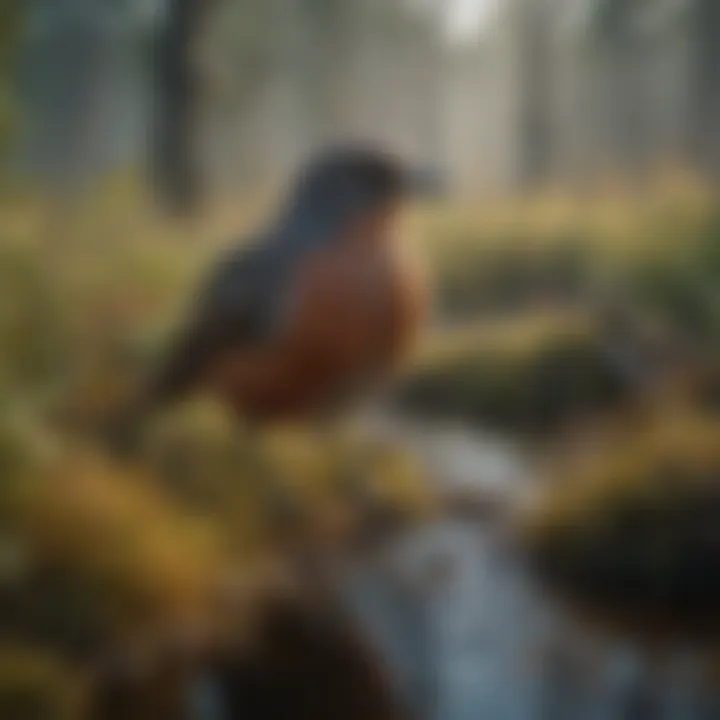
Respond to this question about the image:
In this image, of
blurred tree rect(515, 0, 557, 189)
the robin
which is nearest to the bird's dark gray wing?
the robin

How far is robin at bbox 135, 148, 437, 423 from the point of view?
1415 mm

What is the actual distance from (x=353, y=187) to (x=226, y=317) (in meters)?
0.16

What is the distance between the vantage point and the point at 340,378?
55.9 inches

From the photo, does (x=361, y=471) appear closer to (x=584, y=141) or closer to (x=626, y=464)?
(x=626, y=464)

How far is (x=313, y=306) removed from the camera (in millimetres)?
1417

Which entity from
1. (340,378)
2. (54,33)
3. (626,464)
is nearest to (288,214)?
(340,378)

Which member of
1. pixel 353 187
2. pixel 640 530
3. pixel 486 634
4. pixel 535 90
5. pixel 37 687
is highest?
pixel 535 90

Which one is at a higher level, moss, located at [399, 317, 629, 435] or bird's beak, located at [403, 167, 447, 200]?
bird's beak, located at [403, 167, 447, 200]

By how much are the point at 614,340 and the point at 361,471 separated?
25 centimetres

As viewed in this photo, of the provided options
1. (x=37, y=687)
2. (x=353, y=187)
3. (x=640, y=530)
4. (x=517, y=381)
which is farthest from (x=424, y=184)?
(x=37, y=687)

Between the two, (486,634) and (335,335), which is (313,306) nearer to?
(335,335)

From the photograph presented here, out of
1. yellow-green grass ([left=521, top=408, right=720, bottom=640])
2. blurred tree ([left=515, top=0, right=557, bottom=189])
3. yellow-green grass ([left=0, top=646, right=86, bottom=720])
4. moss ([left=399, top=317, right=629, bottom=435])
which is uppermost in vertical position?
blurred tree ([left=515, top=0, right=557, bottom=189])

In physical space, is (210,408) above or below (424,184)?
below

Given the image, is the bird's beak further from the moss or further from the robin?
the moss
